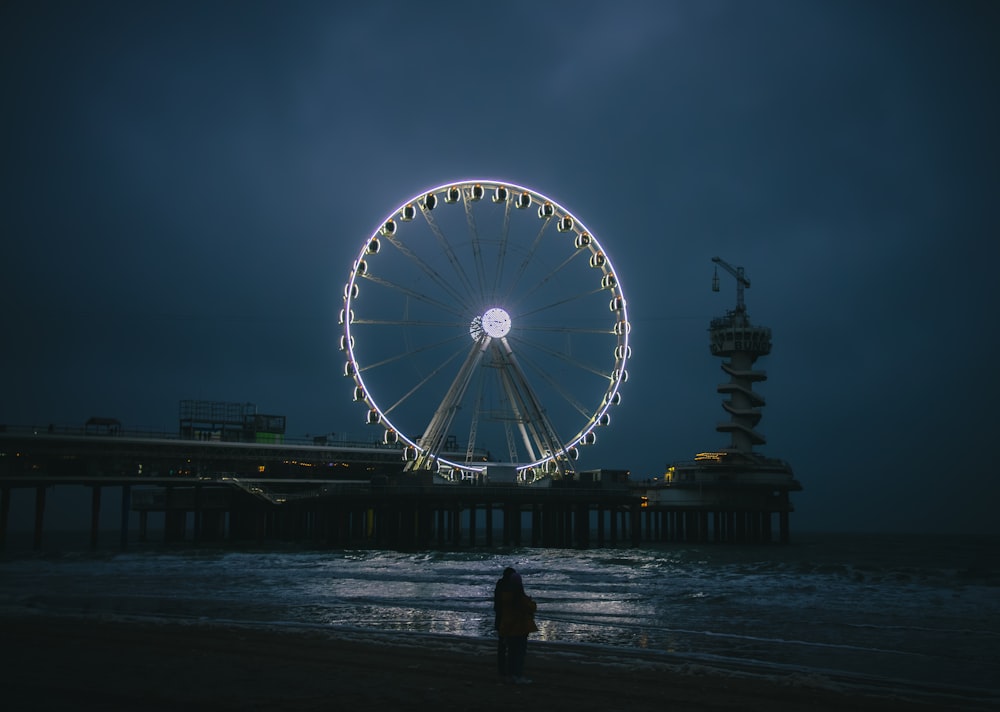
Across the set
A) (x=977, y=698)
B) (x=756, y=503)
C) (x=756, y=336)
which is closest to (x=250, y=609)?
(x=977, y=698)

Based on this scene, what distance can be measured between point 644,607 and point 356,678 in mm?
11602

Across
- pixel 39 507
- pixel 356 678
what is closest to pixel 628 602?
pixel 356 678

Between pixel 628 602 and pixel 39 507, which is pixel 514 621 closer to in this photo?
A: pixel 628 602

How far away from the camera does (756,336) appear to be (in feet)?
256

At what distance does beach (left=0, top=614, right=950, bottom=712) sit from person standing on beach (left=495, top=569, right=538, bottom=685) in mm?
315

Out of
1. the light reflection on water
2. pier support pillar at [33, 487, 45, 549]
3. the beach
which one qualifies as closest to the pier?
pier support pillar at [33, 487, 45, 549]

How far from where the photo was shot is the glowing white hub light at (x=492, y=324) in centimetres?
4556

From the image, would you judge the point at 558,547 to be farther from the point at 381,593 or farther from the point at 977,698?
the point at 977,698

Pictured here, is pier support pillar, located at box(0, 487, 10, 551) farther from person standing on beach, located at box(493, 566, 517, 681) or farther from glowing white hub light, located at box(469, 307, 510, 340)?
person standing on beach, located at box(493, 566, 517, 681)

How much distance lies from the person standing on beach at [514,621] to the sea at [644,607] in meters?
2.91

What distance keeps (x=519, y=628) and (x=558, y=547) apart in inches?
1658

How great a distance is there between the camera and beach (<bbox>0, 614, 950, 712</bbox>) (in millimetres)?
9875

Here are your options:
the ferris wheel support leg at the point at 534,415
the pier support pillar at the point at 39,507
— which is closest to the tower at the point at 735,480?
the ferris wheel support leg at the point at 534,415

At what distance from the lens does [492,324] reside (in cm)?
4578
